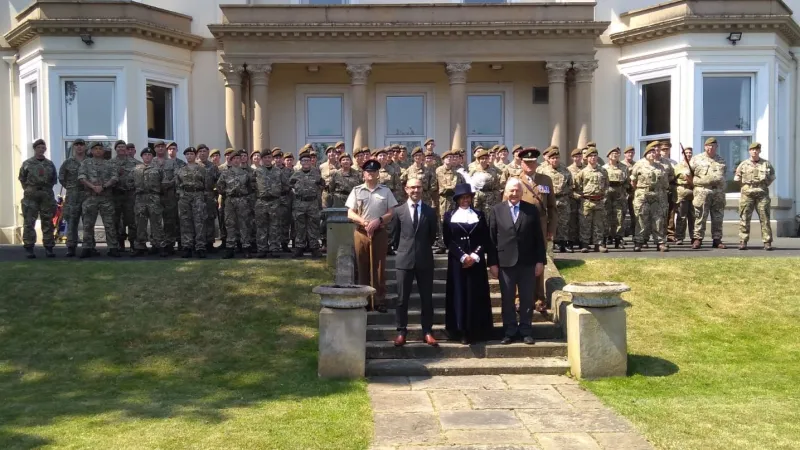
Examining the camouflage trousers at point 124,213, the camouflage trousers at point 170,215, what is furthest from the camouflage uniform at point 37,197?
the camouflage trousers at point 170,215

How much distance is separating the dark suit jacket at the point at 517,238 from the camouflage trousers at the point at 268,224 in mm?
4749

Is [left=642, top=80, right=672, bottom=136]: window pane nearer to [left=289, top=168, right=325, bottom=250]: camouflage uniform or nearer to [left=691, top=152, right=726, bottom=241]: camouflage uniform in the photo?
[left=691, top=152, right=726, bottom=241]: camouflage uniform

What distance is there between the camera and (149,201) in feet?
41.5

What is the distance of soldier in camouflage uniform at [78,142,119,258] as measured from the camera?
492 inches

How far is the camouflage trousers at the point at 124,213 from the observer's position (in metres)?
13.0

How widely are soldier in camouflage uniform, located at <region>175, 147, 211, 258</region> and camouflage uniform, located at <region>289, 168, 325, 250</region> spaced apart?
159 cm

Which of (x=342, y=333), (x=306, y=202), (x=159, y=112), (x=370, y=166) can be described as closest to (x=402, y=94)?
(x=159, y=112)

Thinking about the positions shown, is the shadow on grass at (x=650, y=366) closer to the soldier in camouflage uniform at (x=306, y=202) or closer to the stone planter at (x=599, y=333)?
the stone planter at (x=599, y=333)

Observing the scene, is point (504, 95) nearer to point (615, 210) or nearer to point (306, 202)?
point (615, 210)

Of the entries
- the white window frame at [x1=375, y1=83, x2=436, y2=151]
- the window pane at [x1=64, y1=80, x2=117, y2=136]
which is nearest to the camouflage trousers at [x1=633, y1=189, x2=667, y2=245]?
the white window frame at [x1=375, y1=83, x2=436, y2=151]

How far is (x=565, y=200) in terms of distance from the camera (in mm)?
12812

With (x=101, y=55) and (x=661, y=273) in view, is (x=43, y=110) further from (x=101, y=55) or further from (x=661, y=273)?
(x=661, y=273)

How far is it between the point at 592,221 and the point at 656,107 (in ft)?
23.8

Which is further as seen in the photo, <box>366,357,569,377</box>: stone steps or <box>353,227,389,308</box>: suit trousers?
<box>353,227,389,308</box>: suit trousers
